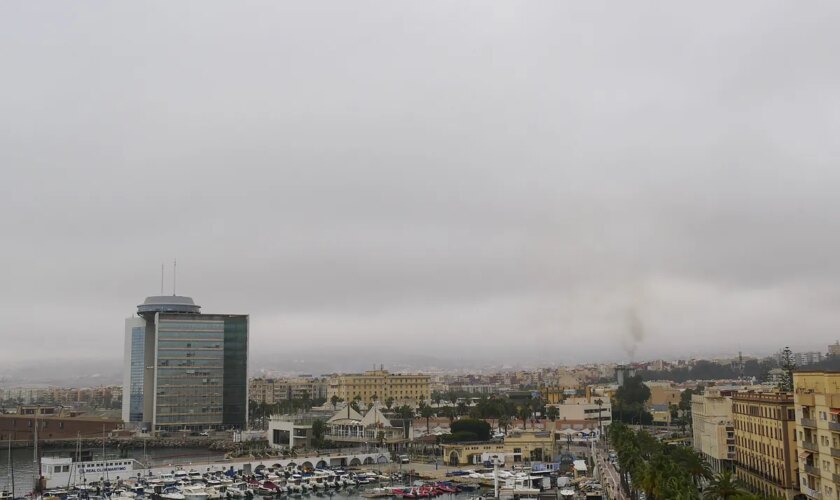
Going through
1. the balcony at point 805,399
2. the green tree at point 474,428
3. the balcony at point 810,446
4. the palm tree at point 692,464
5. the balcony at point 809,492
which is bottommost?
the green tree at point 474,428

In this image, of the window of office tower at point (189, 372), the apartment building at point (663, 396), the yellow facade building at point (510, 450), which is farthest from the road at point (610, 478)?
the window of office tower at point (189, 372)

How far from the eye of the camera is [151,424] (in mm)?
89750

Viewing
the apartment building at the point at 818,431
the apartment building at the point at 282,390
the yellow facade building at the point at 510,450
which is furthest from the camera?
the apartment building at the point at 282,390

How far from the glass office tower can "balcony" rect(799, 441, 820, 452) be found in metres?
69.3

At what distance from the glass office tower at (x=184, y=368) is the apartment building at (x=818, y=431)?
2716 inches

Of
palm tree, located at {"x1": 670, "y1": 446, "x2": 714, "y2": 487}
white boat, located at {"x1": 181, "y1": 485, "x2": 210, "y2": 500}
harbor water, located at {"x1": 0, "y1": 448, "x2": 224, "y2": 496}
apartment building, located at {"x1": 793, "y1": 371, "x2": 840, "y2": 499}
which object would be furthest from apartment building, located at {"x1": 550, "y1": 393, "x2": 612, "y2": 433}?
apartment building, located at {"x1": 793, "y1": 371, "x2": 840, "y2": 499}

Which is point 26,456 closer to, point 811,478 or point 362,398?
point 362,398

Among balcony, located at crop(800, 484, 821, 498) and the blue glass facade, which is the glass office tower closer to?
the blue glass facade

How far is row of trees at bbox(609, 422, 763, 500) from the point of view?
23.2 metres

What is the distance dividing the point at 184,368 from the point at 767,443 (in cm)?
6685

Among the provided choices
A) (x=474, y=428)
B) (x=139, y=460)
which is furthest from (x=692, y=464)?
(x=139, y=460)

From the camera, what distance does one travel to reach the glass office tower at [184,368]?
8706 cm

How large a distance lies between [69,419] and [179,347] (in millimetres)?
Answer: 14857

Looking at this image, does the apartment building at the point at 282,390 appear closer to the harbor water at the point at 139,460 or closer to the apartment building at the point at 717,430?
the harbor water at the point at 139,460
